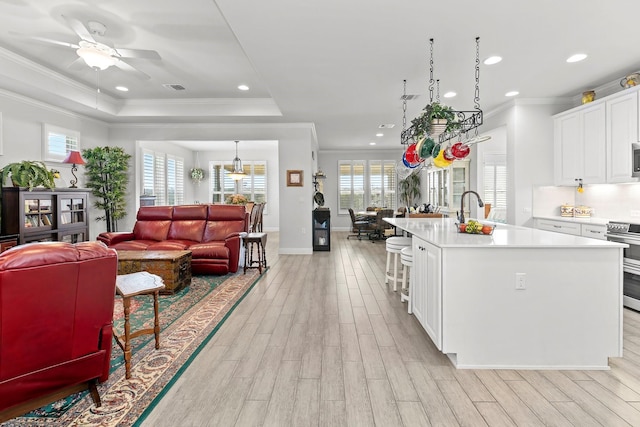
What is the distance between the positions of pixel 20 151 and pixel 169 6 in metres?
3.84

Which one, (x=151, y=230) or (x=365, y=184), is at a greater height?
(x=365, y=184)

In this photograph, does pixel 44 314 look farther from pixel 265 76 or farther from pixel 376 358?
pixel 265 76

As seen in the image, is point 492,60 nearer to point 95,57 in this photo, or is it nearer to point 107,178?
point 95,57

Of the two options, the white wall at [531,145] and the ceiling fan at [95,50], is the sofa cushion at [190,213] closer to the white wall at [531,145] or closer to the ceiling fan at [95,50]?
the ceiling fan at [95,50]

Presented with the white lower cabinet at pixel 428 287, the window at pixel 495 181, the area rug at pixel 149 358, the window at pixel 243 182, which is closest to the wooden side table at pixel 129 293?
the area rug at pixel 149 358

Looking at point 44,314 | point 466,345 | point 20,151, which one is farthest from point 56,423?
point 20,151

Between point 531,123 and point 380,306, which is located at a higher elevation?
point 531,123

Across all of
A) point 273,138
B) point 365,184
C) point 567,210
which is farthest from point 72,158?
point 365,184

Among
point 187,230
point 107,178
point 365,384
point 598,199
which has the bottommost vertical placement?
point 365,384

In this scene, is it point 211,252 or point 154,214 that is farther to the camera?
point 154,214

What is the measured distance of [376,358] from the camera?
2.56 metres

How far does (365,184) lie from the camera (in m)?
11.8

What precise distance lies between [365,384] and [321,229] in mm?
5631

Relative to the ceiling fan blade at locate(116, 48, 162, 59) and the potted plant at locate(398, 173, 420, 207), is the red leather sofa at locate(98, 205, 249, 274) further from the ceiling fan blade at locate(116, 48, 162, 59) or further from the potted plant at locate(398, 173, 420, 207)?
the potted plant at locate(398, 173, 420, 207)
